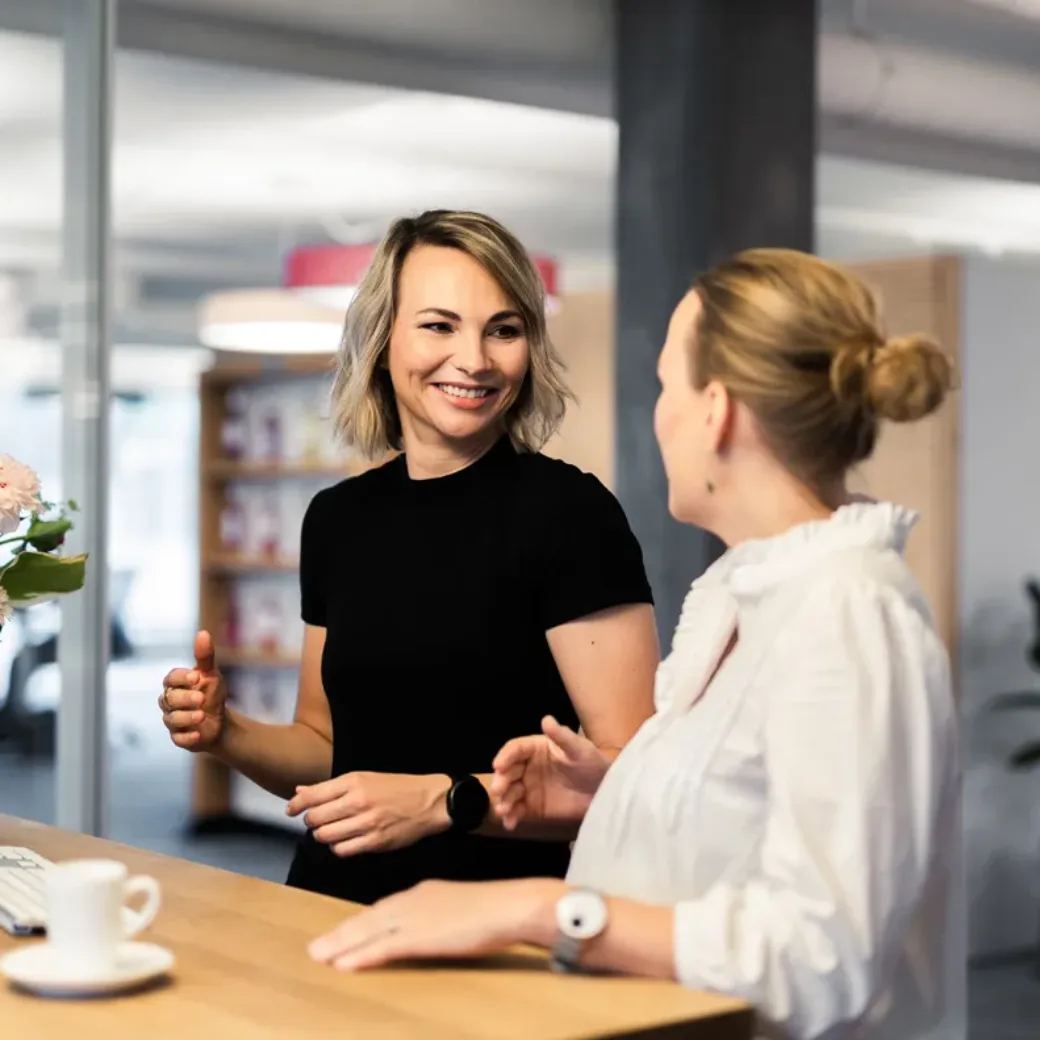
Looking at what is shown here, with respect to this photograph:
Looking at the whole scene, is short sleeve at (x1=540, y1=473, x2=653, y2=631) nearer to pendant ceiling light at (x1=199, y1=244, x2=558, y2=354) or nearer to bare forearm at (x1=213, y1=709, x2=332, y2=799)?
bare forearm at (x1=213, y1=709, x2=332, y2=799)

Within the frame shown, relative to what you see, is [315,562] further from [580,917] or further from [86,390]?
[86,390]

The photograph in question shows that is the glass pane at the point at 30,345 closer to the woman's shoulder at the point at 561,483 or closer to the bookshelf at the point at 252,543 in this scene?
the bookshelf at the point at 252,543

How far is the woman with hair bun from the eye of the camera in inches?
53.8

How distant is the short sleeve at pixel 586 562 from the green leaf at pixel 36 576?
0.53 meters

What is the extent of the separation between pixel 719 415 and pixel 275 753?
3.12 ft

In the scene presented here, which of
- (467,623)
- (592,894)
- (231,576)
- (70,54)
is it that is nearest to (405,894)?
(592,894)

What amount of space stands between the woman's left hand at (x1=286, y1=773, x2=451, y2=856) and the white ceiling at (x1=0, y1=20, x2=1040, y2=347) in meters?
2.37

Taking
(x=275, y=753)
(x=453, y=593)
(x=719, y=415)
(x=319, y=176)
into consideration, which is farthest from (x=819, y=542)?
(x=319, y=176)

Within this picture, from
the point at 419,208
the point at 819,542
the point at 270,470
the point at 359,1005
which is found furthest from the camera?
the point at 270,470

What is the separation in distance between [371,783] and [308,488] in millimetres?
4139

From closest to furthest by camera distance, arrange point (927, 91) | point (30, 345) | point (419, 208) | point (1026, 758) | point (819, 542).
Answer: point (819, 542), point (30, 345), point (1026, 758), point (419, 208), point (927, 91)

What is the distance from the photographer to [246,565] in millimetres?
6258

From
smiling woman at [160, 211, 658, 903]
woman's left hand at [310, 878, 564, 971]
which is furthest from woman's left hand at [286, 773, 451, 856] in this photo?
woman's left hand at [310, 878, 564, 971]

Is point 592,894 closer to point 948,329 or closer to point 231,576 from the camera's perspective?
point 948,329
